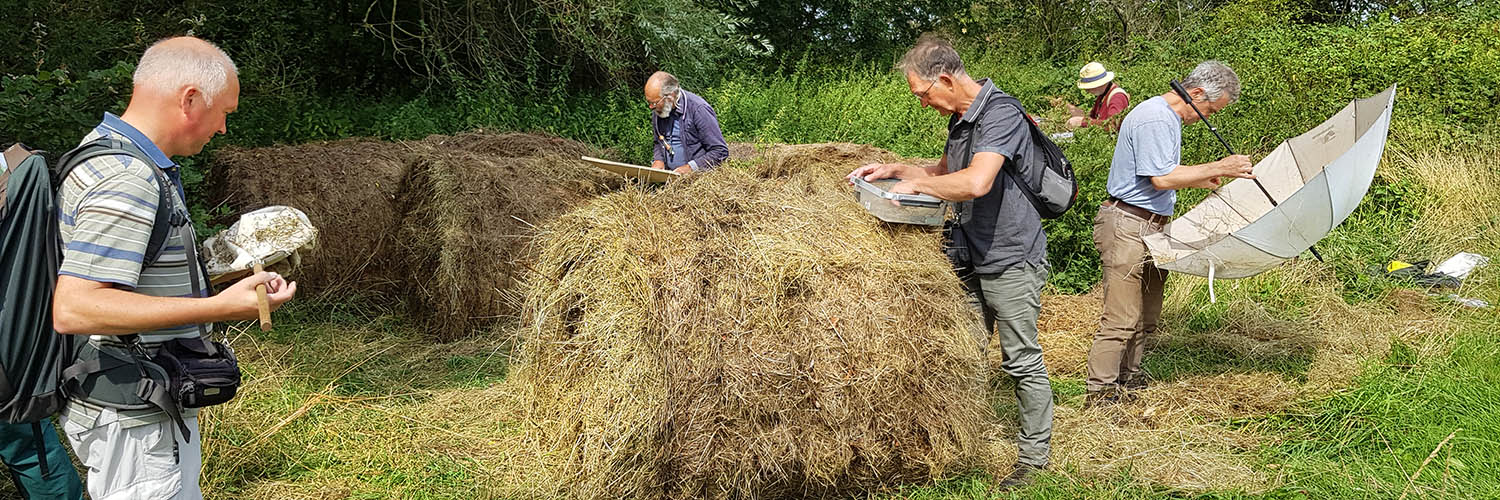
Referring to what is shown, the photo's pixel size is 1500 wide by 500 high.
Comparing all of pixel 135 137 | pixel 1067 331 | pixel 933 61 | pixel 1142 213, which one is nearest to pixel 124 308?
pixel 135 137

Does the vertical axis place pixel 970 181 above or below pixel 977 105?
below

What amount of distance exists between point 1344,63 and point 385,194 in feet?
28.1

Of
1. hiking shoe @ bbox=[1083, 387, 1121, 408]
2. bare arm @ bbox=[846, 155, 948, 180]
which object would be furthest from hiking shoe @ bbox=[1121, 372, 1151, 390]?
bare arm @ bbox=[846, 155, 948, 180]

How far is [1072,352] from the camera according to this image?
19.5 ft

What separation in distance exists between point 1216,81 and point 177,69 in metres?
4.33

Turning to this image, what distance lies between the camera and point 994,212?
3.84m

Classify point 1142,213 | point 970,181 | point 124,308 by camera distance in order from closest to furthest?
point 124,308 → point 970,181 → point 1142,213

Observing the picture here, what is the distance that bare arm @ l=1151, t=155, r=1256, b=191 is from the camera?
433 cm

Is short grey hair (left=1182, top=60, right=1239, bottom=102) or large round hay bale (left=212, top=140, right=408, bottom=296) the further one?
large round hay bale (left=212, top=140, right=408, bottom=296)

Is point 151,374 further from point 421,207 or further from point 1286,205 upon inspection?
point 421,207

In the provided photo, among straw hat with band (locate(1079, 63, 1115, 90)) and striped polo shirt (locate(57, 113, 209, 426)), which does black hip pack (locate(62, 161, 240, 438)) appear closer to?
striped polo shirt (locate(57, 113, 209, 426))

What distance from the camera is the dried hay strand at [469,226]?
6.27 metres

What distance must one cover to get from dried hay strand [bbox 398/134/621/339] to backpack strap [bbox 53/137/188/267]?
3677 millimetres

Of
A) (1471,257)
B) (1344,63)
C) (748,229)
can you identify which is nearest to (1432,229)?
(1471,257)
